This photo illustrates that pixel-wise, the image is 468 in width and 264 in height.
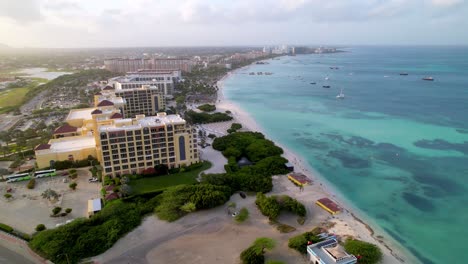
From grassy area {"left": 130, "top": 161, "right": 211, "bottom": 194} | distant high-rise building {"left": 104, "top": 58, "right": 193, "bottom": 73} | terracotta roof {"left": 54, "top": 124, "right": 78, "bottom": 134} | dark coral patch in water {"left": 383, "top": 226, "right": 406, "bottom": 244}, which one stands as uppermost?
distant high-rise building {"left": 104, "top": 58, "right": 193, "bottom": 73}

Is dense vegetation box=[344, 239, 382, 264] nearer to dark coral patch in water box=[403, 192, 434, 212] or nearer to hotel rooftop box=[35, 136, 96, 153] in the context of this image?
dark coral patch in water box=[403, 192, 434, 212]

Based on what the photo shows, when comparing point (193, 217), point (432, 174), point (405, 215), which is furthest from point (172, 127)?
point (432, 174)

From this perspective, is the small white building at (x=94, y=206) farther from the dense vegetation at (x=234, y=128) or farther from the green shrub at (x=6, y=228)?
the dense vegetation at (x=234, y=128)

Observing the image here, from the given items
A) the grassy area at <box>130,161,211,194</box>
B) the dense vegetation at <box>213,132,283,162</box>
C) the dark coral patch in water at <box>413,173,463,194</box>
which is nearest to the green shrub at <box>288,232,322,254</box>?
the grassy area at <box>130,161,211,194</box>

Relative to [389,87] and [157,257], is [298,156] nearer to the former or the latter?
[157,257]

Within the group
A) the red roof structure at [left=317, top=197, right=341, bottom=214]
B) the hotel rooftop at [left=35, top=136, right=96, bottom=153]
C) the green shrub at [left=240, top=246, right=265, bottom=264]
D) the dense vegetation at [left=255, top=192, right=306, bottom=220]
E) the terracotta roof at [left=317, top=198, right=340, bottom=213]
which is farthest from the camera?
the hotel rooftop at [left=35, top=136, right=96, bottom=153]

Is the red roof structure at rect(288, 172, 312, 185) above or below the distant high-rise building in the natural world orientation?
below
